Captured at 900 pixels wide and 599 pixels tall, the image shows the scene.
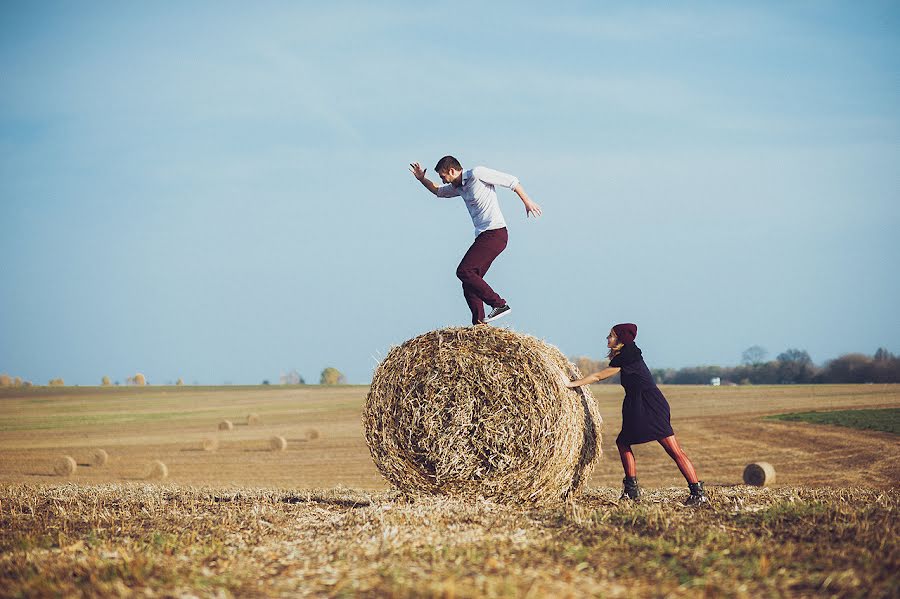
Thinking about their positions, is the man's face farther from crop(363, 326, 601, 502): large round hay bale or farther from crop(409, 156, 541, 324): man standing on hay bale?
crop(363, 326, 601, 502): large round hay bale

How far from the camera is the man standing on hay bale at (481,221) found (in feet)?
32.1

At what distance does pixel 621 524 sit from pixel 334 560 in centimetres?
277

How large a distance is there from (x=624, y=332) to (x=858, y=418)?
2634 cm

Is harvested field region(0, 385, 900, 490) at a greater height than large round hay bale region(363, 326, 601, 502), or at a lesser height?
lesser

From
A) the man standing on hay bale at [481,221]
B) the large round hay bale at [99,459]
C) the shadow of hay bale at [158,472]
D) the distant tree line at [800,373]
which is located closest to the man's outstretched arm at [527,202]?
the man standing on hay bale at [481,221]

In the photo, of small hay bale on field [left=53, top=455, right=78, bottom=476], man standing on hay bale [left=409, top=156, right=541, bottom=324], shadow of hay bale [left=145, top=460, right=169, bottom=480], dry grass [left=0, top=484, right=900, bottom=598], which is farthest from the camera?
small hay bale on field [left=53, top=455, right=78, bottom=476]

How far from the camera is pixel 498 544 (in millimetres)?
6711

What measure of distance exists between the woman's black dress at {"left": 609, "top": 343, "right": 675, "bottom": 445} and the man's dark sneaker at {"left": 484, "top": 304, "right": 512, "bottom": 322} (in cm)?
144

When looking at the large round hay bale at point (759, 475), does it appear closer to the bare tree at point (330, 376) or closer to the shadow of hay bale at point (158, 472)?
the shadow of hay bale at point (158, 472)

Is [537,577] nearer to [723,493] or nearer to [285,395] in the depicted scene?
[723,493]

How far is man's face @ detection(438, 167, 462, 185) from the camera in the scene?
985 centimetres

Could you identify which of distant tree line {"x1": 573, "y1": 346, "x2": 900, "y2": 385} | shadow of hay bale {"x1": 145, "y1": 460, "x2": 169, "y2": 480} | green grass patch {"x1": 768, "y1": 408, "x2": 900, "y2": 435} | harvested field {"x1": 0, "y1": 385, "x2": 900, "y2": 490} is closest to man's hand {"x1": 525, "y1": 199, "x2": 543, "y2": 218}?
harvested field {"x1": 0, "y1": 385, "x2": 900, "y2": 490}

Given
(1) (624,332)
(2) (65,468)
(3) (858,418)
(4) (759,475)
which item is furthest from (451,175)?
(3) (858,418)

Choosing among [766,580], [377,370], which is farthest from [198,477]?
[766,580]
